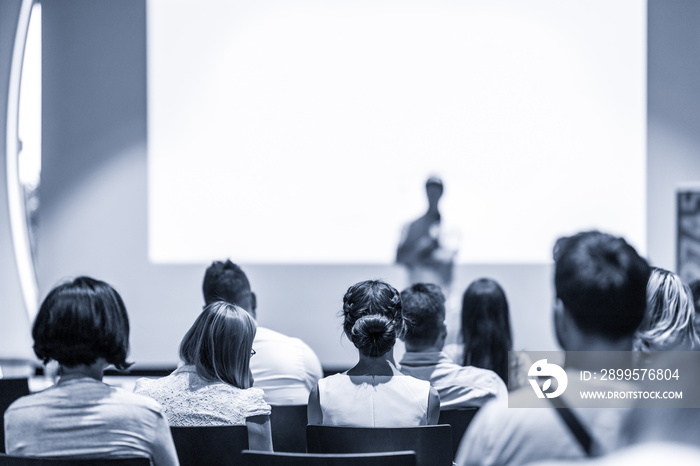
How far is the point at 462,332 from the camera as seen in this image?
10.0 feet

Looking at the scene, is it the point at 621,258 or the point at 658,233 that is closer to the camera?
the point at 621,258

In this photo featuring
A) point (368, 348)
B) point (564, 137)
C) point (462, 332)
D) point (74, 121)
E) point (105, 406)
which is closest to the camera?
point (105, 406)

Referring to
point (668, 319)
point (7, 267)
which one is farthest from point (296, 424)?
point (7, 267)

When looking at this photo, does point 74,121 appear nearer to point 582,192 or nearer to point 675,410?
point 582,192

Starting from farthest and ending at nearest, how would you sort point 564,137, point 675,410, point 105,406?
point 564,137, point 105,406, point 675,410

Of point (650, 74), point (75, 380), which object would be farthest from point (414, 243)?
point (75, 380)

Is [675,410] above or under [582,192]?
under

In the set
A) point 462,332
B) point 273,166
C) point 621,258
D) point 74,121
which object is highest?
point 74,121

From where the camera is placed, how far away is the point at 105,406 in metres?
1.56

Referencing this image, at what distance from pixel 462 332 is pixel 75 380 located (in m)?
1.82

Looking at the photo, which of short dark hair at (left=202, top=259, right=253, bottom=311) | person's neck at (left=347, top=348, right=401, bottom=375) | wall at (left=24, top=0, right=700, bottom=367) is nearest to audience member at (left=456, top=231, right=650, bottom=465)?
person's neck at (left=347, top=348, right=401, bottom=375)

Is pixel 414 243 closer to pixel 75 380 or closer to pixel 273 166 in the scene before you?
pixel 273 166

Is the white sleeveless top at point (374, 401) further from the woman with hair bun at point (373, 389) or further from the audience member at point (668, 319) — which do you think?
the audience member at point (668, 319)

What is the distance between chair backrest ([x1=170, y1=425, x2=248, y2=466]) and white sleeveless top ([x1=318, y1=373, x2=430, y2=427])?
1.02 ft
